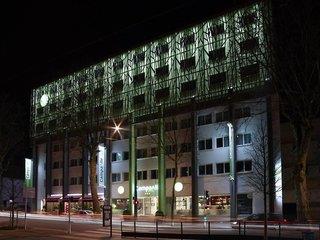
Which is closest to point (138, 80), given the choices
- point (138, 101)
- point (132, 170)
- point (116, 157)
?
point (138, 101)

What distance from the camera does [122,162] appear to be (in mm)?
88562

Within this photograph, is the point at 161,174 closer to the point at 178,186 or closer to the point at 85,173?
the point at 178,186

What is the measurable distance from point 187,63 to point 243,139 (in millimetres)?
14566

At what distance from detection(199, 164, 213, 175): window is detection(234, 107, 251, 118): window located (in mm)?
7711

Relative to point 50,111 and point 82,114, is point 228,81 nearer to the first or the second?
point 82,114

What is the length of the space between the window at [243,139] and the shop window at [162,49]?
18.8m

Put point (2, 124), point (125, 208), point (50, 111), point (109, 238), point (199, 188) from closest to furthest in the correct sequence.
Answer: point (109, 238) → point (2, 124) → point (199, 188) → point (125, 208) → point (50, 111)

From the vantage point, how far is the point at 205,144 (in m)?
75.9

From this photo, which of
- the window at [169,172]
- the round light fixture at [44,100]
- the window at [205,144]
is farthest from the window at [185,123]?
the round light fixture at [44,100]

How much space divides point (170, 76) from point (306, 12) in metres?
46.9

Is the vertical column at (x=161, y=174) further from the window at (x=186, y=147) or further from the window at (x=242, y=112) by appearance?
the window at (x=242, y=112)

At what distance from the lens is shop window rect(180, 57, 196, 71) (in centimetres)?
7806

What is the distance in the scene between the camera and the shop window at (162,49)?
82562 mm

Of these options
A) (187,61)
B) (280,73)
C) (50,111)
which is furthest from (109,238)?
(50,111)
